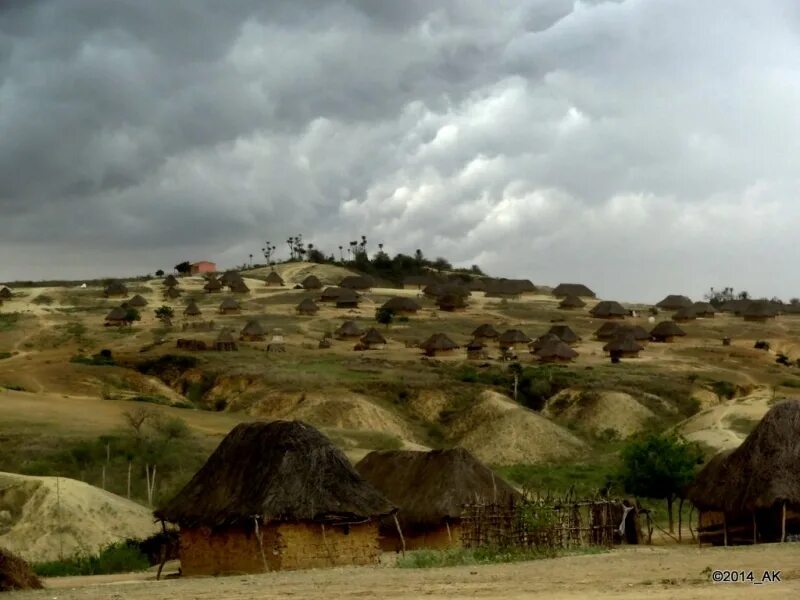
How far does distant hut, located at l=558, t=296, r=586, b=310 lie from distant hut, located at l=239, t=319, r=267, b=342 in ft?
122

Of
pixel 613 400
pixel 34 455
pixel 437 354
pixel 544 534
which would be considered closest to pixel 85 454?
pixel 34 455

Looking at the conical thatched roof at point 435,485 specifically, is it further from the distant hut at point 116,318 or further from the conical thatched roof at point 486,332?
the distant hut at point 116,318

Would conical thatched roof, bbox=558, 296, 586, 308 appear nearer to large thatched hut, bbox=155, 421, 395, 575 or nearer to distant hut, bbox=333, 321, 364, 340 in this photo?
distant hut, bbox=333, 321, 364, 340

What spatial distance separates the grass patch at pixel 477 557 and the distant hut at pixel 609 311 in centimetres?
7670

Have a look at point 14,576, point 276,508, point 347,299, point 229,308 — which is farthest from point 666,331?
point 14,576


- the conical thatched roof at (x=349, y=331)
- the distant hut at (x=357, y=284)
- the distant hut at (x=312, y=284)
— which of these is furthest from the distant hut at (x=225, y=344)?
the distant hut at (x=357, y=284)

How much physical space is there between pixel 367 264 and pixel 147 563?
365 ft

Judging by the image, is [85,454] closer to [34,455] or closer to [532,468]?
[34,455]

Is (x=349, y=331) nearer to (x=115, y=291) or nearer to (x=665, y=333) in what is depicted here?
(x=665, y=333)

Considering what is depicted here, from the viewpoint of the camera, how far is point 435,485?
2792 cm

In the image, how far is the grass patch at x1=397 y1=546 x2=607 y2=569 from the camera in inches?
714

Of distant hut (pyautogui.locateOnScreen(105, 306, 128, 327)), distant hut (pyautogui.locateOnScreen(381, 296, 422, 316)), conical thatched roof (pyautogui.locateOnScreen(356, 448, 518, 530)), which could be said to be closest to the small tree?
conical thatched roof (pyautogui.locateOnScreen(356, 448, 518, 530))

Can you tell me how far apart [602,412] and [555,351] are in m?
13.8

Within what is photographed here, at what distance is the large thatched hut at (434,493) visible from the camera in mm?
27031
